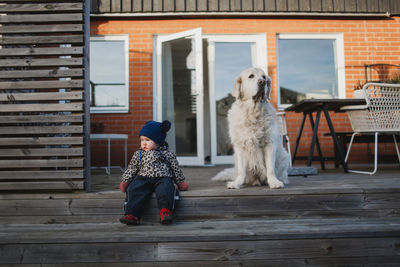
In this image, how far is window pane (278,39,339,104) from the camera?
5824 millimetres

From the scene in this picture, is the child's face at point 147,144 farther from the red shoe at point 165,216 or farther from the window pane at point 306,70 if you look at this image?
the window pane at point 306,70

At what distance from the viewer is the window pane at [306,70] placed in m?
5.82

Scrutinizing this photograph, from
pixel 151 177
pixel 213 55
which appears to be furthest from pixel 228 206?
pixel 213 55

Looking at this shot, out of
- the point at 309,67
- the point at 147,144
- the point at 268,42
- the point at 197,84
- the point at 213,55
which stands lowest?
the point at 147,144

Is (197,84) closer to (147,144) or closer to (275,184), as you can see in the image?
(147,144)

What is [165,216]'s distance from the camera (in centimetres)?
200

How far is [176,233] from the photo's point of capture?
1830 millimetres

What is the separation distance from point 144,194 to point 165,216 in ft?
0.80

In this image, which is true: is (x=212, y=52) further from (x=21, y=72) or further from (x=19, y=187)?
(x=19, y=187)

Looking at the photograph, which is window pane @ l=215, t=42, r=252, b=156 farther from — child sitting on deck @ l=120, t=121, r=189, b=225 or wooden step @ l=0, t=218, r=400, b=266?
wooden step @ l=0, t=218, r=400, b=266

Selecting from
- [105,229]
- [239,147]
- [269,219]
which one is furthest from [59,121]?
[269,219]

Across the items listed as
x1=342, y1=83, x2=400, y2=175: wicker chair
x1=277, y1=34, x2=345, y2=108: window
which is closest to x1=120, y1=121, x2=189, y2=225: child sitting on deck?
x1=342, y1=83, x2=400, y2=175: wicker chair

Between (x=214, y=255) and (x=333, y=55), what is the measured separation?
546cm

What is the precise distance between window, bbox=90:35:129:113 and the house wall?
5.9 inches
